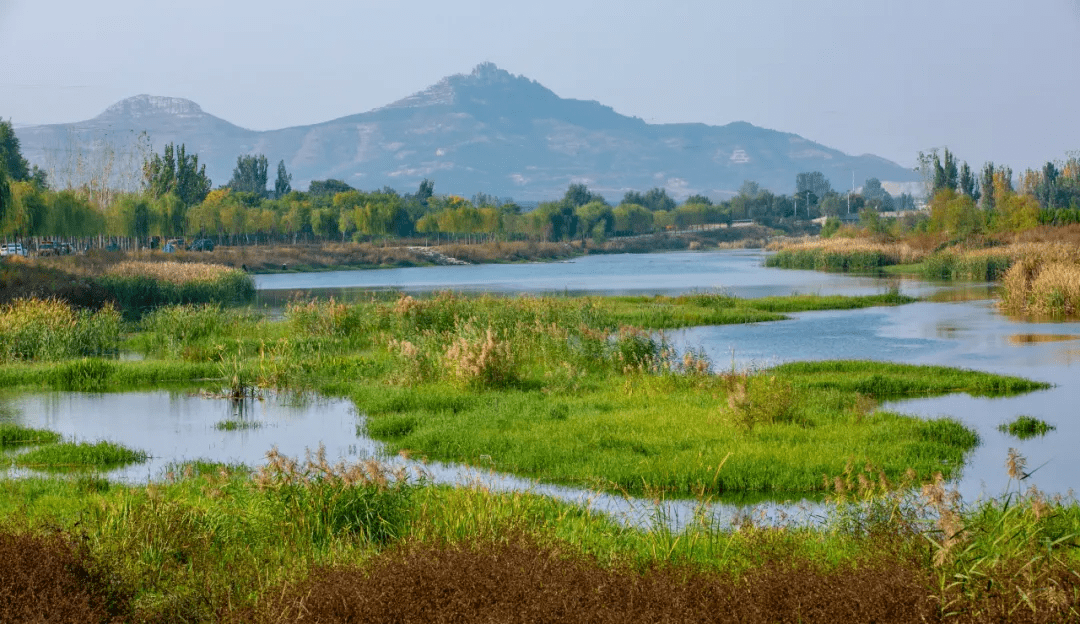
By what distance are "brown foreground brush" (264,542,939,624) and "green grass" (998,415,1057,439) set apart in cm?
1205

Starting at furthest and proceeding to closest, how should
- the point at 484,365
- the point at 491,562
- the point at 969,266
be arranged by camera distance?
the point at 969,266 < the point at 484,365 < the point at 491,562

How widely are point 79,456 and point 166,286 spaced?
121ft

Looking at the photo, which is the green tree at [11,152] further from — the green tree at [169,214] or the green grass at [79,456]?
the green grass at [79,456]

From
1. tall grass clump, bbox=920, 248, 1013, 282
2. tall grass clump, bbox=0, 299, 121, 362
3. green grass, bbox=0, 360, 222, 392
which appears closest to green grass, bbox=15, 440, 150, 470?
green grass, bbox=0, 360, 222, 392

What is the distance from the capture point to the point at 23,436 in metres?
17.0

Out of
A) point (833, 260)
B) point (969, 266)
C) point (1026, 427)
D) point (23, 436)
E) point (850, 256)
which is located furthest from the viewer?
point (833, 260)

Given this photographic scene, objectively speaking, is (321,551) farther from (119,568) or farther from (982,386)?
(982,386)

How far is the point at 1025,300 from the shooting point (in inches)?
1594

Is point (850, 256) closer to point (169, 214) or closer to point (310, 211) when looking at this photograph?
point (169, 214)

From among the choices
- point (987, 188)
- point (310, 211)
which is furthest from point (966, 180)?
point (310, 211)

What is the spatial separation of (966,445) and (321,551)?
35.5ft

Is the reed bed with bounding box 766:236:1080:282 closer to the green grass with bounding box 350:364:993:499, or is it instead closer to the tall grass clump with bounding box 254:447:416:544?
the green grass with bounding box 350:364:993:499

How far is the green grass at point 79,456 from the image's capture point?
15.1 meters

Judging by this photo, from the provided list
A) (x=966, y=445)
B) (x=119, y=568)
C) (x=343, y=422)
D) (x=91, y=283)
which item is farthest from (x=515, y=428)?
(x=91, y=283)
